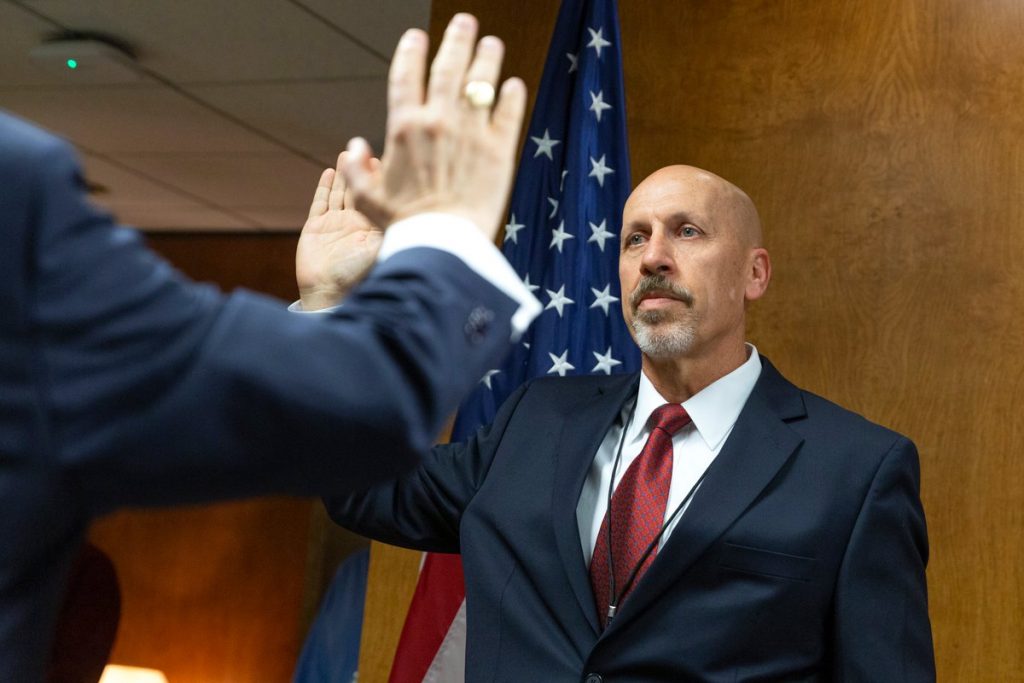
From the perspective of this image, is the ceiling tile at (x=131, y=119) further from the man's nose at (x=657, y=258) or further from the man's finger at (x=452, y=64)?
the man's finger at (x=452, y=64)

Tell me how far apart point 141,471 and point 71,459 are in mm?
39

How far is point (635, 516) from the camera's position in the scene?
1908 mm

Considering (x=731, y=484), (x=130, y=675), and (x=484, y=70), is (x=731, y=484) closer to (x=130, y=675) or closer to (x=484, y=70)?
(x=484, y=70)

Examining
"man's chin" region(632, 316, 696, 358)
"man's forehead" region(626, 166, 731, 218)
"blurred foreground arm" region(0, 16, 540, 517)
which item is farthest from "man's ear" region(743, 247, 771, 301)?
"blurred foreground arm" region(0, 16, 540, 517)

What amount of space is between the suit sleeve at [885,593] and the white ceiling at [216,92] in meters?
2.36

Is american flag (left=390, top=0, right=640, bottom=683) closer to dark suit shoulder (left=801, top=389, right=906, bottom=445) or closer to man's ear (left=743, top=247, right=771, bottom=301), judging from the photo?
man's ear (left=743, top=247, right=771, bottom=301)

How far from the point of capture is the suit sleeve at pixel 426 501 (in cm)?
203

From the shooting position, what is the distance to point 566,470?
78.6 inches

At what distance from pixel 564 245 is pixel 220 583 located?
14.1ft

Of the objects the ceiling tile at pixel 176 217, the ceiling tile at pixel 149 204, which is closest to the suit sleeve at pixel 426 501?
the ceiling tile at pixel 149 204

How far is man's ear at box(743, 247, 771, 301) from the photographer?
7.64 ft

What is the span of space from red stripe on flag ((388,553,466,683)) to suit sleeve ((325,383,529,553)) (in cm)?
40

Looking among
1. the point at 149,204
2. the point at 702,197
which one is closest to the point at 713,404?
the point at 702,197

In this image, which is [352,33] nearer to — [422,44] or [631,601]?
[631,601]
